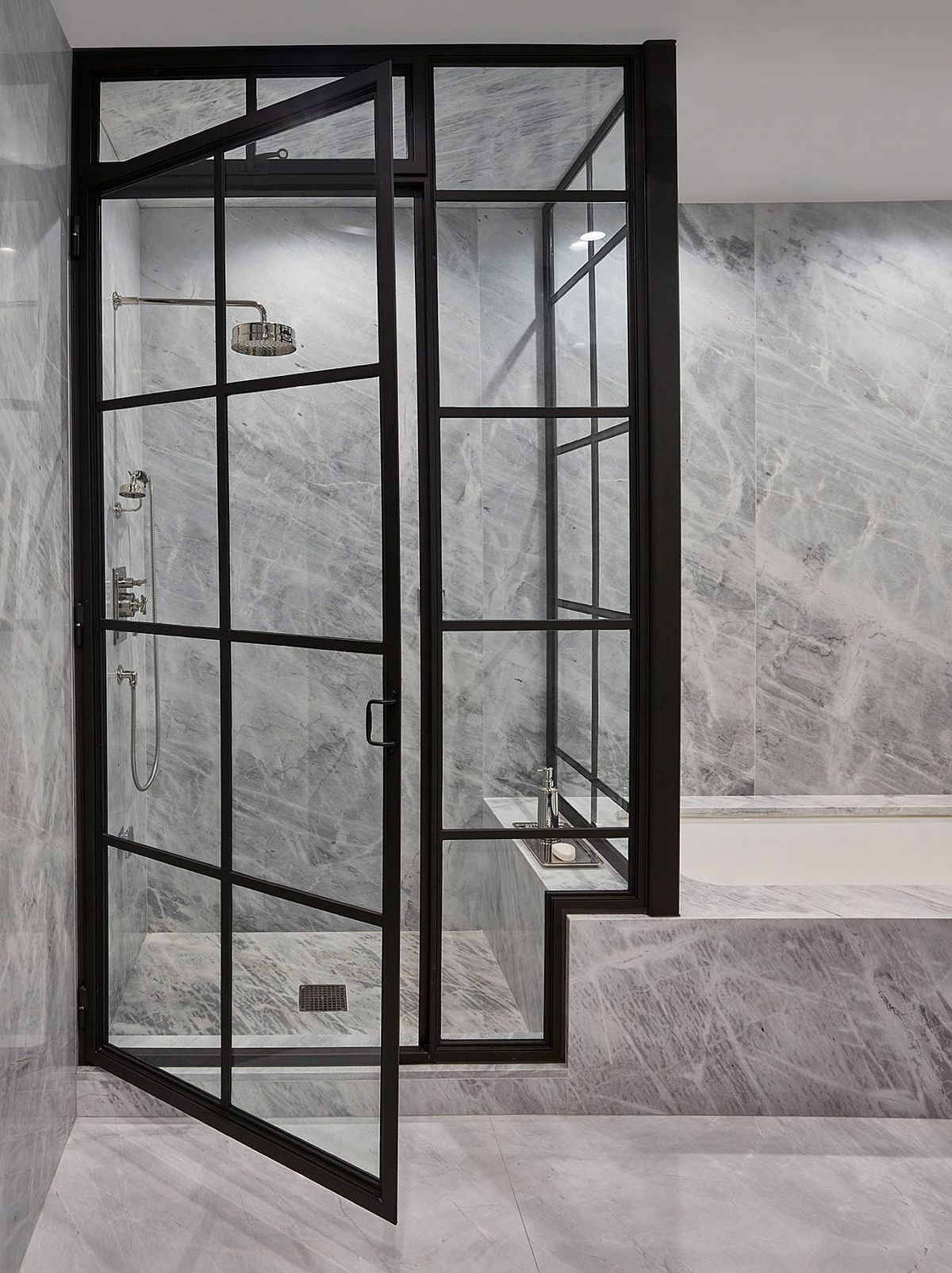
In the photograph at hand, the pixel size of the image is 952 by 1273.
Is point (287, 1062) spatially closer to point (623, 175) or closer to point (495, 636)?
point (495, 636)

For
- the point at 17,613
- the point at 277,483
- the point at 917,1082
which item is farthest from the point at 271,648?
the point at 917,1082

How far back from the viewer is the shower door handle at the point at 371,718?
1950 mm

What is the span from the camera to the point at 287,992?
2.10 metres

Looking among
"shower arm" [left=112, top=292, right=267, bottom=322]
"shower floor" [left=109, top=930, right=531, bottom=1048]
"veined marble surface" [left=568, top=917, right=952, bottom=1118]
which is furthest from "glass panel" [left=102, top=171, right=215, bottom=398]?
"veined marble surface" [left=568, top=917, right=952, bottom=1118]

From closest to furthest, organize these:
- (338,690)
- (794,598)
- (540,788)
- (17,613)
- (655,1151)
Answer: (17,613), (338,690), (655,1151), (540,788), (794,598)

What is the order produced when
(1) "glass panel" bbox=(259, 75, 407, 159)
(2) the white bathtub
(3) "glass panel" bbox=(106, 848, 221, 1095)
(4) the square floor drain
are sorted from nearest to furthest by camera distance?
(1) "glass panel" bbox=(259, 75, 407, 159)
(4) the square floor drain
(3) "glass panel" bbox=(106, 848, 221, 1095)
(2) the white bathtub

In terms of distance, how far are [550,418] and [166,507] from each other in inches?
37.2

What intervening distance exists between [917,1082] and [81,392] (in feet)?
8.80

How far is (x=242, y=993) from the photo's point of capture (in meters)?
2.14

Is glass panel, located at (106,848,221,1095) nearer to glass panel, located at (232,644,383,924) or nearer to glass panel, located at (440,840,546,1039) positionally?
glass panel, located at (232,644,383,924)

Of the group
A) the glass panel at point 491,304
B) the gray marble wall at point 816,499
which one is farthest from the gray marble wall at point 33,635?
the gray marble wall at point 816,499

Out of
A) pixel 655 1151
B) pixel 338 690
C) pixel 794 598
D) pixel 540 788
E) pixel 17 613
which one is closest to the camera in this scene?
pixel 17 613

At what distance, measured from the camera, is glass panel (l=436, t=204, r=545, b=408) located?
2307 mm

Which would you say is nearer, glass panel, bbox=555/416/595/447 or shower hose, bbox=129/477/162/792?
shower hose, bbox=129/477/162/792
